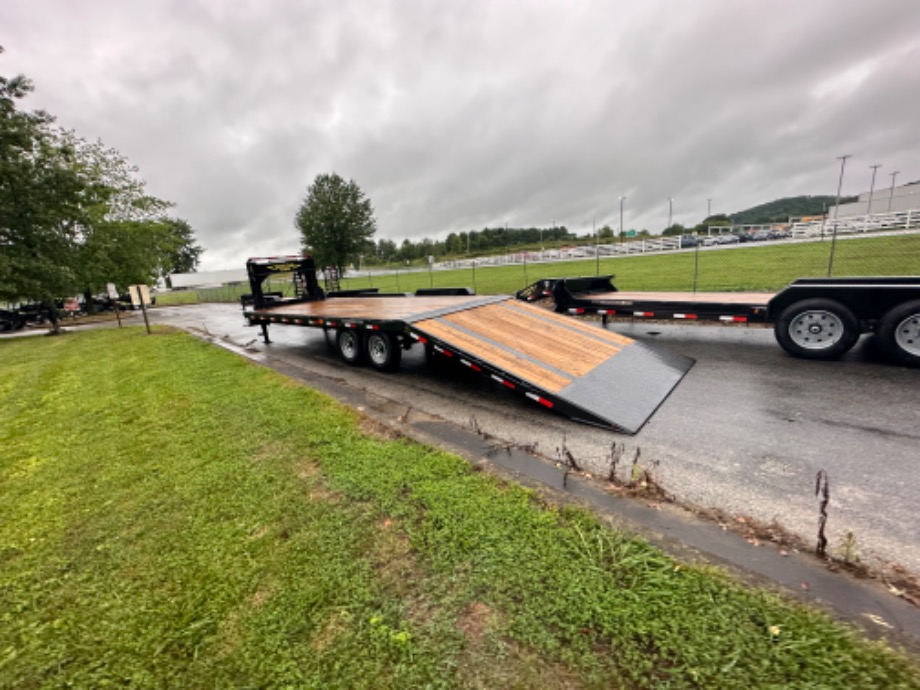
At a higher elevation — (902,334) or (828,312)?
(828,312)

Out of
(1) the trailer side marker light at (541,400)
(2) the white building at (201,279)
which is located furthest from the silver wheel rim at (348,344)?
(2) the white building at (201,279)

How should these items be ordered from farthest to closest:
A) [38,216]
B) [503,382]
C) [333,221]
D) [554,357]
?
[333,221] < [38,216] < [554,357] < [503,382]

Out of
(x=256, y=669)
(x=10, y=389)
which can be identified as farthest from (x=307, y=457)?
(x=10, y=389)

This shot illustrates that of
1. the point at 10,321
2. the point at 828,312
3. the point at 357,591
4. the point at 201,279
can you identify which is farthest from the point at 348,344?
the point at 201,279

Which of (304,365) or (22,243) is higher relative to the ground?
(22,243)

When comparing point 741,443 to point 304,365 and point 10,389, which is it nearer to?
point 304,365

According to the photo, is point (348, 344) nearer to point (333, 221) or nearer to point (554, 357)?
point (554, 357)

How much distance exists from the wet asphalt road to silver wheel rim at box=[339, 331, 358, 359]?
442mm

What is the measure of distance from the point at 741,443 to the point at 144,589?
16.4 ft

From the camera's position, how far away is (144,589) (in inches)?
96.0

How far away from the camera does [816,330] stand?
6516 millimetres

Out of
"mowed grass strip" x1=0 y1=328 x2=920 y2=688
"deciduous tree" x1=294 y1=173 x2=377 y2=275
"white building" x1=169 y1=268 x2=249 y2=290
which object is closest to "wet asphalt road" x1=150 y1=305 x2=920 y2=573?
"mowed grass strip" x1=0 y1=328 x2=920 y2=688

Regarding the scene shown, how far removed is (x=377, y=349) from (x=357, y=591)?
534 cm

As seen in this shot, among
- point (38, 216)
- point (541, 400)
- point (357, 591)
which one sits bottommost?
point (357, 591)
